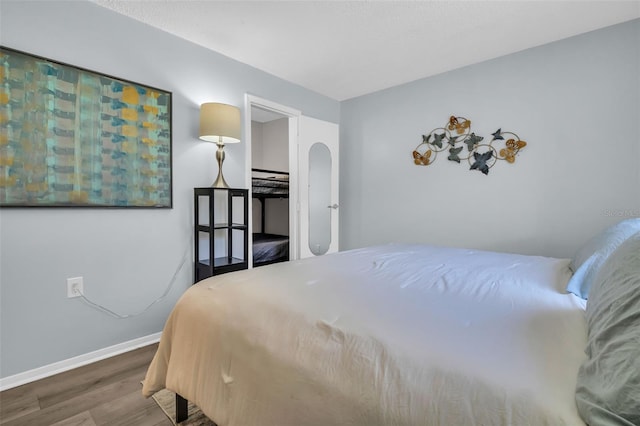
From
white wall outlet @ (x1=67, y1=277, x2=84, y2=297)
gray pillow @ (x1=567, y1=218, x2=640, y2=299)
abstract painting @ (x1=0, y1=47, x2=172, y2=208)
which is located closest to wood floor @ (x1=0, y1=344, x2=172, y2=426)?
white wall outlet @ (x1=67, y1=277, x2=84, y2=297)

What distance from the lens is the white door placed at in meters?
3.58

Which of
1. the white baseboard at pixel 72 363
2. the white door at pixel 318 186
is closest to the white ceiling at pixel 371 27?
the white door at pixel 318 186

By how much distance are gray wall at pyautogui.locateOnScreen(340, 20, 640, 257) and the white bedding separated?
4.49ft

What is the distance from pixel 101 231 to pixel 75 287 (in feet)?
1.24

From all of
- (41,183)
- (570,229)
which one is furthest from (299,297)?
(570,229)

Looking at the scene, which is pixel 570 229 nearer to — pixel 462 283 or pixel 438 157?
pixel 438 157

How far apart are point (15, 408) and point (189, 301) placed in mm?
1178

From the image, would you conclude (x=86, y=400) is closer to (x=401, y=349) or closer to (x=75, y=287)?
(x=75, y=287)

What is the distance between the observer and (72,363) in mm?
1923

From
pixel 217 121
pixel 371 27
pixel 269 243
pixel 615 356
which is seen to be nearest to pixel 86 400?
pixel 217 121

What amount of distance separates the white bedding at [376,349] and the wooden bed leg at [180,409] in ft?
0.39

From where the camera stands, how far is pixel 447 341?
78cm

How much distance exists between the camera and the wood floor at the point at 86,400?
4.66 feet

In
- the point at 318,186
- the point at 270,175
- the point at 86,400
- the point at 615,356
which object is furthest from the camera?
the point at 270,175
